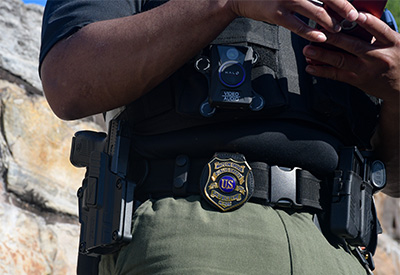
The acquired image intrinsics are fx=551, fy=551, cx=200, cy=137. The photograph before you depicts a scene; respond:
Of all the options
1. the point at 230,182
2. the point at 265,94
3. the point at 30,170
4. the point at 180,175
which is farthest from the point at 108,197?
the point at 30,170

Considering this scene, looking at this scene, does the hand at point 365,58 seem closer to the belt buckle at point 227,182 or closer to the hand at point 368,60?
the hand at point 368,60

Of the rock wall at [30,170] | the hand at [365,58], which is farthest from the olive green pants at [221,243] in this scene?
the rock wall at [30,170]

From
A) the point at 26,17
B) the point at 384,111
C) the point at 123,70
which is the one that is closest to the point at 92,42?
the point at 123,70

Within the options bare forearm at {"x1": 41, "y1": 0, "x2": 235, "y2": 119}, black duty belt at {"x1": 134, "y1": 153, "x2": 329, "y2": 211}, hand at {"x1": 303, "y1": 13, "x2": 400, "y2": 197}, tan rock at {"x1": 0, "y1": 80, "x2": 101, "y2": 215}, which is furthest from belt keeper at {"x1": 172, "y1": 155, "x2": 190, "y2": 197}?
tan rock at {"x1": 0, "y1": 80, "x2": 101, "y2": 215}

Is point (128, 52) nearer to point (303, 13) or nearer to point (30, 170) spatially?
point (303, 13)

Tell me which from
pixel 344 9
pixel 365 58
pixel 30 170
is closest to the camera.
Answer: pixel 344 9

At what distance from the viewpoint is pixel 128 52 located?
115 cm

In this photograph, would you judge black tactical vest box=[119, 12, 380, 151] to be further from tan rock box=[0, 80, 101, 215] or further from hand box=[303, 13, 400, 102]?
tan rock box=[0, 80, 101, 215]

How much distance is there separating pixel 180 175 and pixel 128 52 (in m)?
0.28

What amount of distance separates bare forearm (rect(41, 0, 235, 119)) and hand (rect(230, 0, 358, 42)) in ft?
0.29

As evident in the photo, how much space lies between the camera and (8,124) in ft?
8.05

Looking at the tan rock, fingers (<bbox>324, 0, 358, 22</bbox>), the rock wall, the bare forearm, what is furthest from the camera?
the tan rock

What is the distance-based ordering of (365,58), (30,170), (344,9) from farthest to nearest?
(30,170)
(365,58)
(344,9)

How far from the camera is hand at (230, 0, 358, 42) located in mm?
1020
